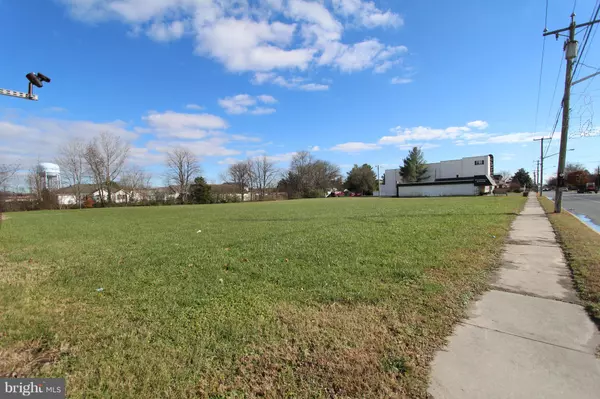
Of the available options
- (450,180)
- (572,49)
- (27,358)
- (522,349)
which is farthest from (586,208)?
(450,180)

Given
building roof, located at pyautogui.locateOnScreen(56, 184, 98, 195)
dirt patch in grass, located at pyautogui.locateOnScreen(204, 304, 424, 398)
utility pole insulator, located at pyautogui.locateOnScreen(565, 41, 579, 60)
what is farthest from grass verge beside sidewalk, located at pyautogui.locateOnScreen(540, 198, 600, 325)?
building roof, located at pyautogui.locateOnScreen(56, 184, 98, 195)

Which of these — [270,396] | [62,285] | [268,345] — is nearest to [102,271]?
[62,285]

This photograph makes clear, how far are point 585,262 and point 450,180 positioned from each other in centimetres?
7580

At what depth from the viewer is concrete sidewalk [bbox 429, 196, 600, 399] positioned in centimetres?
213

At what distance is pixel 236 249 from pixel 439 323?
5432mm

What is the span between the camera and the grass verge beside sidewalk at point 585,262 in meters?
Answer: 3.82

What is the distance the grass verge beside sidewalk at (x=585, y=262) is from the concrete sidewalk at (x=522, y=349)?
0.51 feet

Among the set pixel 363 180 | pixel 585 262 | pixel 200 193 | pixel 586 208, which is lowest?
pixel 586 208

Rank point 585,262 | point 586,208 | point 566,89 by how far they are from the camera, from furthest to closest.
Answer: point 586,208
point 566,89
point 585,262

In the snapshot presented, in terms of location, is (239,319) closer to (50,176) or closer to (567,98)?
(567,98)

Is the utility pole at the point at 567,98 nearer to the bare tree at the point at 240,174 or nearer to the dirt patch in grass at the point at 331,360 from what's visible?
the dirt patch in grass at the point at 331,360

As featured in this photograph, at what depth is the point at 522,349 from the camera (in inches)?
104

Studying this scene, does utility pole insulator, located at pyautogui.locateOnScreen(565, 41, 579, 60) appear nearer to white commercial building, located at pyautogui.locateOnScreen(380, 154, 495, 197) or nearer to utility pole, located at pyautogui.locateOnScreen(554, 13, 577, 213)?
utility pole, located at pyautogui.locateOnScreen(554, 13, 577, 213)

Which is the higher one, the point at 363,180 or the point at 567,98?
the point at 567,98
